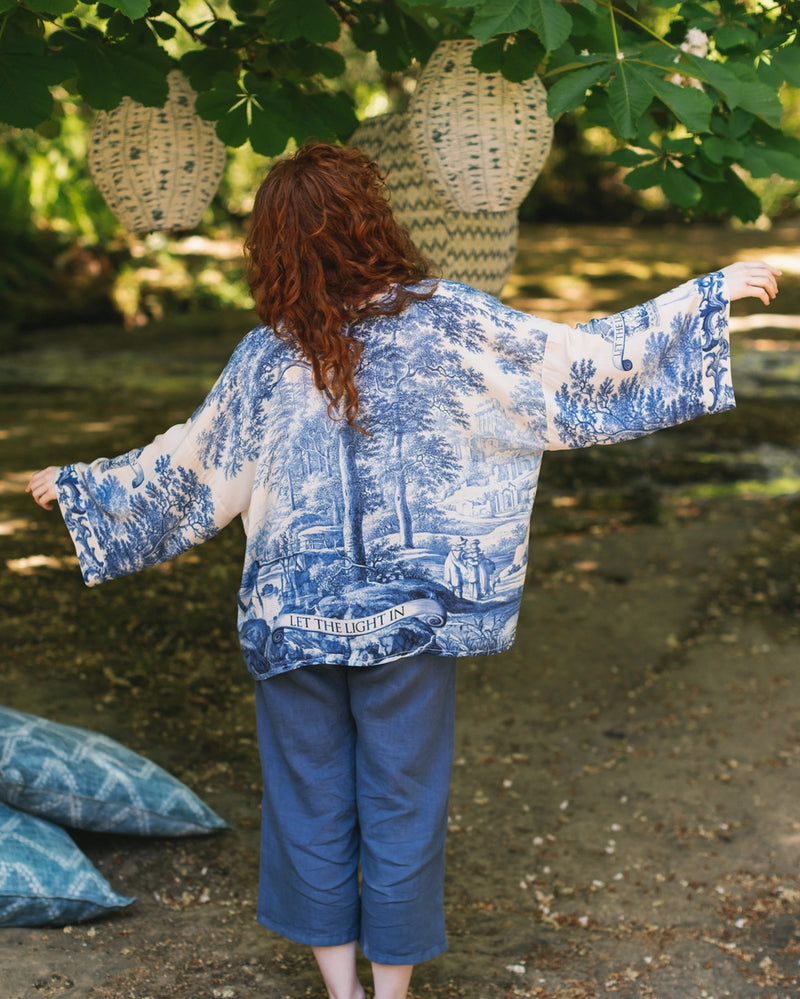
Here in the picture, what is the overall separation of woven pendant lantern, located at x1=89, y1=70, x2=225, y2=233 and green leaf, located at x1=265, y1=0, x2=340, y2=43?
310 millimetres

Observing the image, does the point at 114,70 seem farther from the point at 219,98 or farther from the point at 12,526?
A: the point at 12,526

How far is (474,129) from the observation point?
101 inches

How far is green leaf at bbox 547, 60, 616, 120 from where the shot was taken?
237 centimetres

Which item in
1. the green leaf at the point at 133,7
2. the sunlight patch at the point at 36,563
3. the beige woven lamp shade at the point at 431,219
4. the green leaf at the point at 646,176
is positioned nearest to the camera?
the green leaf at the point at 133,7

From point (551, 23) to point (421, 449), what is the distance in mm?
911

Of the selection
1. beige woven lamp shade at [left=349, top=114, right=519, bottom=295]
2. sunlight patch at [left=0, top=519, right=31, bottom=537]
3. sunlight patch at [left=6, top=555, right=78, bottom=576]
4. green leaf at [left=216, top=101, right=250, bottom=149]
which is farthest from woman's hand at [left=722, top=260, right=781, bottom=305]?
sunlight patch at [left=0, top=519, right=31, bottom=537]

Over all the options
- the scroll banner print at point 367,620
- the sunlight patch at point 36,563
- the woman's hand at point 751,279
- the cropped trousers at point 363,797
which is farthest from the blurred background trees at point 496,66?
the sunlight patch at point 36,563

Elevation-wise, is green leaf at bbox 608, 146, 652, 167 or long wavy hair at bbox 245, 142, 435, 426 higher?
green leaf at bbox 608, 146, 652, 167

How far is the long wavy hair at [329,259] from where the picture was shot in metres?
1.90

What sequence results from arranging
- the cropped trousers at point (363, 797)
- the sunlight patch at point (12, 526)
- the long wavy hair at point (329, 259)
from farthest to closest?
the sunlight patch at point (12, 526) < the cropped trousers at point (363, 797) < the long wavy hair at point (329, 259)

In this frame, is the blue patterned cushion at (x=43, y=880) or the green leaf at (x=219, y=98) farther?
the green leaf at (x=219, y=98)

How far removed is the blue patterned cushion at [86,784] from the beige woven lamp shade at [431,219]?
4.68 ft

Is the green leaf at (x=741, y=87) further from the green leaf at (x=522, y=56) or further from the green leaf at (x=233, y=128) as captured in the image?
the green leaf at (x=233, y=128)

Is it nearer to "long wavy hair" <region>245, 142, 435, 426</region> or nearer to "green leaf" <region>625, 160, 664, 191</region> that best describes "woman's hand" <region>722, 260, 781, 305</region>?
"long wavy hair" <region>245, 142, 435, 426</region>
